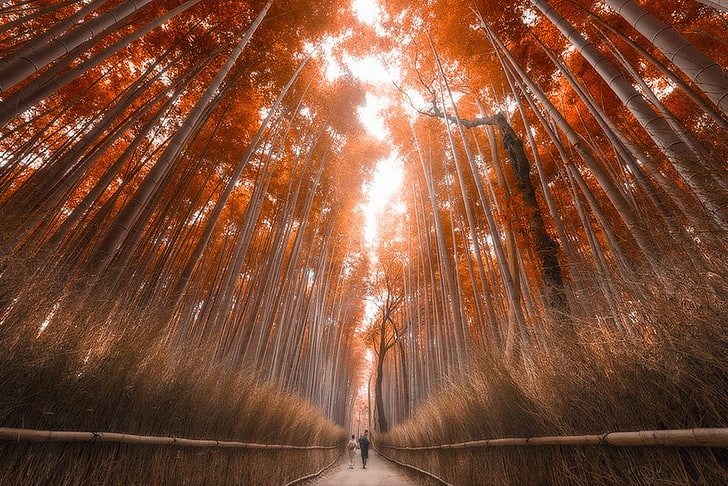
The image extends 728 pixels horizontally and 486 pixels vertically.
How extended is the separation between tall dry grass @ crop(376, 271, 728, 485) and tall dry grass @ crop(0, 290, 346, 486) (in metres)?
2.38

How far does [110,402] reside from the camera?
1605 millimetres

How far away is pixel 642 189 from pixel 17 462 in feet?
11.7

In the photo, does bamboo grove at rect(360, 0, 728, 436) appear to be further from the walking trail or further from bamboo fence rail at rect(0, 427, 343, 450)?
bamboo fence rail at rect(0, 427, 343, 450)

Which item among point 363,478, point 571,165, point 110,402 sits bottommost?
point 363,478

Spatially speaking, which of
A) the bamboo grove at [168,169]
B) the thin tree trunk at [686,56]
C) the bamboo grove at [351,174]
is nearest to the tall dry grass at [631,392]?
the bamboo grove at [351,174]

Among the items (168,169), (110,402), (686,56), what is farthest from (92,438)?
(686,56)

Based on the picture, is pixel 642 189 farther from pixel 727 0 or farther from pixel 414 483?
pixel 414 483

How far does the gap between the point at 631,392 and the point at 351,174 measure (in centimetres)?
715

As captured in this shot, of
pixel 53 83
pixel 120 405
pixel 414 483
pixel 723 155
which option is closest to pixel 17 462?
pixel 120 405

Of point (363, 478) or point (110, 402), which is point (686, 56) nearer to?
point (110, 402)

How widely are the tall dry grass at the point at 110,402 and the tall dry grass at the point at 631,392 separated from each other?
2.38 m

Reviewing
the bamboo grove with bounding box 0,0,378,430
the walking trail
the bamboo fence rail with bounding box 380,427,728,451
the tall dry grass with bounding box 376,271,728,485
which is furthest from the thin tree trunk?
the walking trail

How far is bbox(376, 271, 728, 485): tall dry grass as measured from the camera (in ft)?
3.33

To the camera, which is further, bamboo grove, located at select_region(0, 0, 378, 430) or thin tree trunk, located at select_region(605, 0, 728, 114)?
bamboo grove, located at select_region(0, 0, 378, 430)
